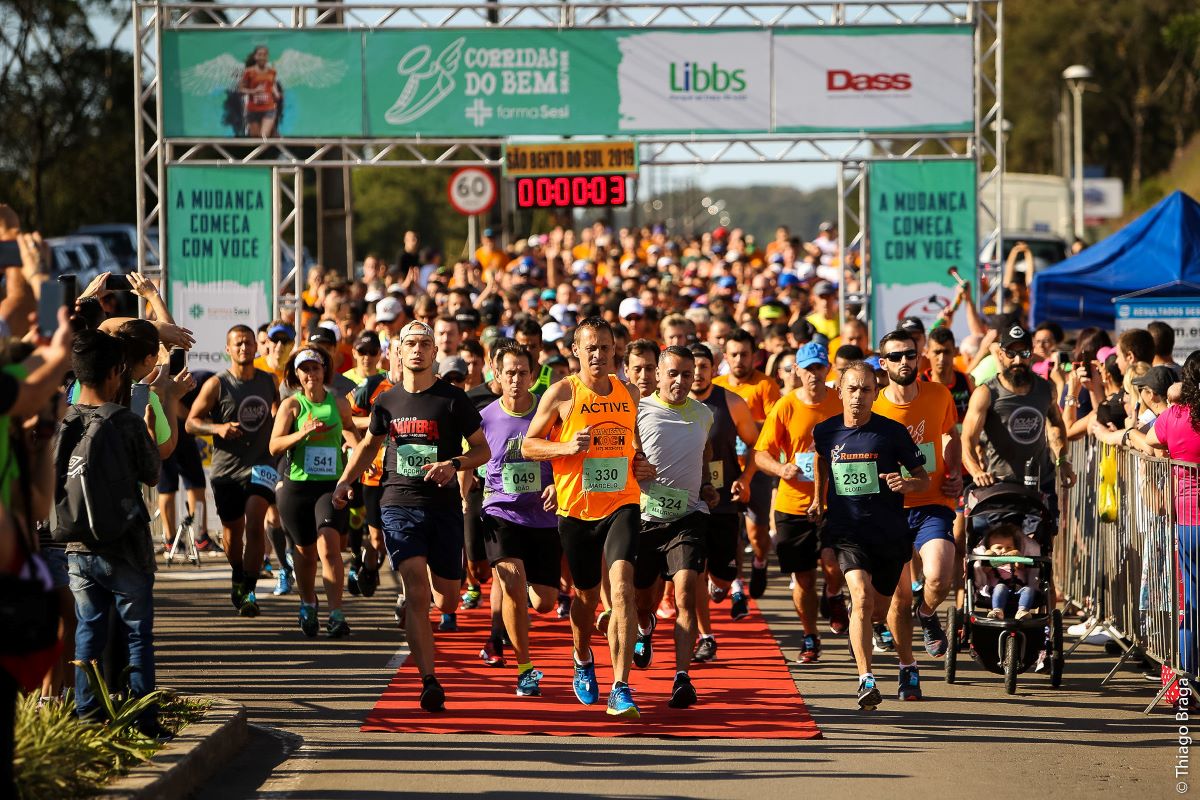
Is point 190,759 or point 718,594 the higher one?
point 190,759

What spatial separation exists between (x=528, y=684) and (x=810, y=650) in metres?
2.11

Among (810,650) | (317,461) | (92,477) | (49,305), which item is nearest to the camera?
(49,305)

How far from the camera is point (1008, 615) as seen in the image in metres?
10.4

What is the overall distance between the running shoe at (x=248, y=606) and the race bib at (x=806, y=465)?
4.15 m

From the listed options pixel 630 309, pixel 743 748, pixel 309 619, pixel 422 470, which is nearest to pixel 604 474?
pixel 422 470

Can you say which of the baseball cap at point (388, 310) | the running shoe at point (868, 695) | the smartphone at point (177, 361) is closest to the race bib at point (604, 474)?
the running shoe at point (868, 695)

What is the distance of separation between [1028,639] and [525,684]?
2.92m

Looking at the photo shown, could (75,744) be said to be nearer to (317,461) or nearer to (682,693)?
(682,693)

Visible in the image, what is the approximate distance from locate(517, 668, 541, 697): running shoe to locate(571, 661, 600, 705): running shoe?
361 millimetres

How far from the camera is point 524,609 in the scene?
9.99m

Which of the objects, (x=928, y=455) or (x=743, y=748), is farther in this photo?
(x=928, y=455)

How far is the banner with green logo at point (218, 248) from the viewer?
61.8 ft

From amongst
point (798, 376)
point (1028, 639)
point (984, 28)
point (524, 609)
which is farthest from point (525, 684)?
point (984, 28)

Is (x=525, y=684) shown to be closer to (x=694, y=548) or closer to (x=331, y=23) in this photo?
(x=694, y=548)
